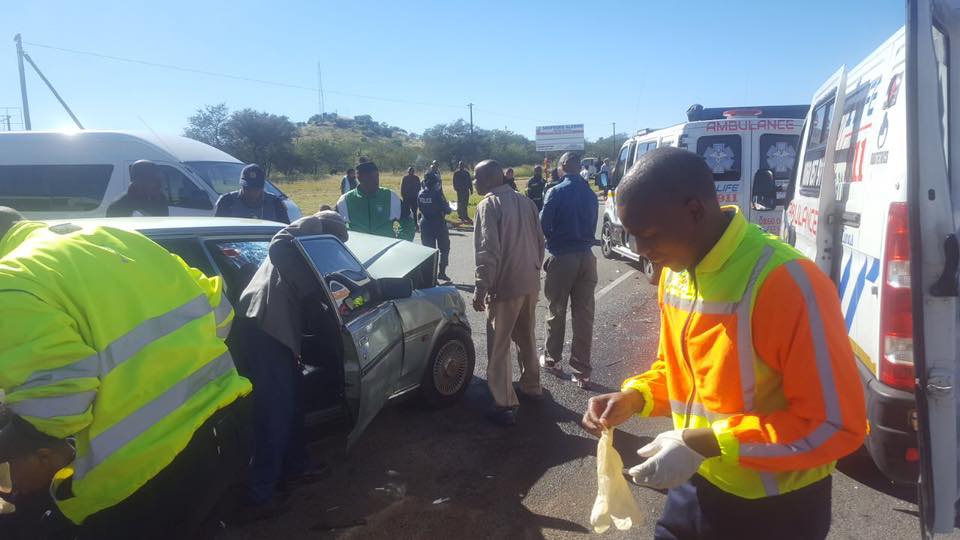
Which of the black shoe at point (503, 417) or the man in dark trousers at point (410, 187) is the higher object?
the man in dark trousers at point (410, 187)

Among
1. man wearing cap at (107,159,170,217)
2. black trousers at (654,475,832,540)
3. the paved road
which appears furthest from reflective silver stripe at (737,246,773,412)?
man wearing cap at (107,159,170,217)

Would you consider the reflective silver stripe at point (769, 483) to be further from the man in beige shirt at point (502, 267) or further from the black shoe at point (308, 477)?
the man in beige shirt at point (502, 267)

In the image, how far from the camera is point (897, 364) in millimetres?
2766

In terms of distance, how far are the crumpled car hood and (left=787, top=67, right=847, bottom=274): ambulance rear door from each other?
2890 millimetres

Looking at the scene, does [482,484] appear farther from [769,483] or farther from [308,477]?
[769,483]

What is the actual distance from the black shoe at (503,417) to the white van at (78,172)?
7107 millimetres

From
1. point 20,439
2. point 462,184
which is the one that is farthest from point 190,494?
point 462,184

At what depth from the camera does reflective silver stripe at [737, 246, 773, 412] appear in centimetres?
151

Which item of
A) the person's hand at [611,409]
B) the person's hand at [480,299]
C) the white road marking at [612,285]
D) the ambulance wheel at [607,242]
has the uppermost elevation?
the person's hand at [611,409]

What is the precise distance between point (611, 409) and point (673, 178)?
0.73m

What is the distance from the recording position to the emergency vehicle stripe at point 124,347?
1.62 m

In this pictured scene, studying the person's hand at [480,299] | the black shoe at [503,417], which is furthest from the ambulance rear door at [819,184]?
the black shoe at [503,417]

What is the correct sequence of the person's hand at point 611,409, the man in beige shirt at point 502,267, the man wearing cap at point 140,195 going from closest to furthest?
the person's hand at point 611,409 → the man in beige shirt at point 502,267 → the man wearing cap at point 140,195

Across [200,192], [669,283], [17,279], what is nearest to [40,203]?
[200,192]
